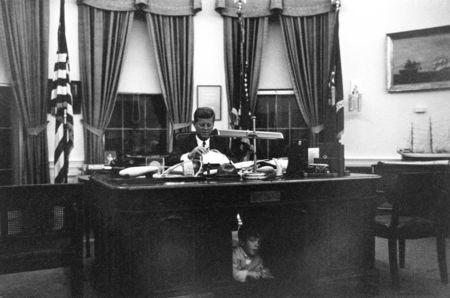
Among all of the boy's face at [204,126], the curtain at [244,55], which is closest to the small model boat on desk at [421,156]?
the curtain at [244,55]

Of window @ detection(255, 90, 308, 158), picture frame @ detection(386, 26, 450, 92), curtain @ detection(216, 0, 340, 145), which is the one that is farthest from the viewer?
window @ detection(255, 90, 308, 158)

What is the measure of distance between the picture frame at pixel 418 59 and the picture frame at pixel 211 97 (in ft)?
7.88

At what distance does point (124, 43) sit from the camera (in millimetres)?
5824

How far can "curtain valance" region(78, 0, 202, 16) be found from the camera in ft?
18.7

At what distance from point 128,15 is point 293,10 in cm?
232

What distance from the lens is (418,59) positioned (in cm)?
595

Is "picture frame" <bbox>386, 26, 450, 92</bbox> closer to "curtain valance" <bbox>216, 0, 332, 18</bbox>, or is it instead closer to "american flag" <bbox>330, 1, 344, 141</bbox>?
"american flag" <bbox>330, 1, 344, 141</bbox>

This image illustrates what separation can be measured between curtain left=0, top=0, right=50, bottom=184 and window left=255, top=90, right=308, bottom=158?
3.01m

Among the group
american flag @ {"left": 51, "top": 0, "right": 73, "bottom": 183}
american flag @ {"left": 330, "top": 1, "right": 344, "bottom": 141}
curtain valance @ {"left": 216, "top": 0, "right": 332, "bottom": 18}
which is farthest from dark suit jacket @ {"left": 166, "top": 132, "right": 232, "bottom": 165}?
curtain valance @ {"left": 216, "top": 0, "right": 332, "bottom": 18}

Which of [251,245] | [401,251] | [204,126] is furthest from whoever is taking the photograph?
[204,126]

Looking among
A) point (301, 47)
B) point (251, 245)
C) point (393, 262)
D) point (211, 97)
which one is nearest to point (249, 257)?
point (251, 245)

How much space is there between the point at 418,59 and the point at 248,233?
426 cm

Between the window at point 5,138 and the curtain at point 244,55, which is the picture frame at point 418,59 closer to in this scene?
the curtain at point 244,55

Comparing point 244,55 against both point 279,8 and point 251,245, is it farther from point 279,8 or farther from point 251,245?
point 251,245
